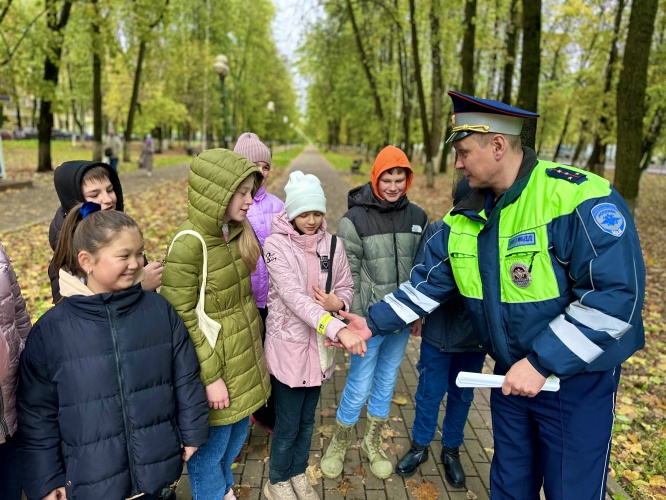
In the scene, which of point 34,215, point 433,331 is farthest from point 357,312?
point 34,215

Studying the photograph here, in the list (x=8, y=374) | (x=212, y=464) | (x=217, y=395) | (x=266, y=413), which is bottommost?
(x=266, y=413)

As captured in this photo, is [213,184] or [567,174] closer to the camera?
[567,174]

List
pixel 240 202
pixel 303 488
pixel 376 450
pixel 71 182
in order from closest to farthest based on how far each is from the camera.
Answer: pixel 240 202
pixel 71 182
pixel 303 488
pixel 376 450

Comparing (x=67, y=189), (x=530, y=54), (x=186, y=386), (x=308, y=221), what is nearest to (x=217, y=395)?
(x=186, y=386)

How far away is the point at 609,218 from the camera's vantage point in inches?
66.7

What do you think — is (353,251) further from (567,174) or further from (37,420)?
(37,420)

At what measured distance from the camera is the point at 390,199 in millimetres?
2926

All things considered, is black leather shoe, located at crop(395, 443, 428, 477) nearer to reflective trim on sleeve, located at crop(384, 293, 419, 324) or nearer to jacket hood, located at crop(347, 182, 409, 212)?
reflective trim on sleeve, located at crop(384, 293, 419, 324)

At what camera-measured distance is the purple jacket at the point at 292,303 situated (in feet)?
8.14

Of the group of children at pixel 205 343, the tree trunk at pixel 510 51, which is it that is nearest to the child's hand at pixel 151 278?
the group of children at pixel 205 343

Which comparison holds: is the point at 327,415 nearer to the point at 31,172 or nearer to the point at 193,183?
the point at 193,183

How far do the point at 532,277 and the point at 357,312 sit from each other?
136cm

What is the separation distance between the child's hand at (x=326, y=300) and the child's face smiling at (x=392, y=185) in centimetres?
81

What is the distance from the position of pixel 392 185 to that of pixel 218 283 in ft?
4.39
